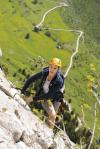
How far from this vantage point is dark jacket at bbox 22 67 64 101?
22578mm

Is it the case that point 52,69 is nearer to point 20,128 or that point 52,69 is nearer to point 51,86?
point 51,86

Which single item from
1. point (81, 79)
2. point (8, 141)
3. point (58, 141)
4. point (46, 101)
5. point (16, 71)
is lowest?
point (81, 79)

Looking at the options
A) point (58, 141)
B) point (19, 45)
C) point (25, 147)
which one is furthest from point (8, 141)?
point (19, 45)

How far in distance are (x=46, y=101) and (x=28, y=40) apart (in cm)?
17595

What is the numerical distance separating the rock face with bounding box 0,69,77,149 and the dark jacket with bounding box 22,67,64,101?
1.08 meters

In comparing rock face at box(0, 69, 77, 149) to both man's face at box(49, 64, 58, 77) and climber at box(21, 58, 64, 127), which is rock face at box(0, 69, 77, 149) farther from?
man's face at box(49, 64, 58, 77)

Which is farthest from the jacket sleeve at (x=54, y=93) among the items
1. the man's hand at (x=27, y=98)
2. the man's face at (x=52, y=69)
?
the man's hand at (x=27, y=98)

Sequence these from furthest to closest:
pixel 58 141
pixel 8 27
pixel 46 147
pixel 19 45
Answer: pixel 8 27, pixel 19 45, pixel 58 141, pixel 46 147

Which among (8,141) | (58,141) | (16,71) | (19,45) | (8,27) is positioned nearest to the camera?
(8,141)

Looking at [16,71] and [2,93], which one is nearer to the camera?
[2,93]

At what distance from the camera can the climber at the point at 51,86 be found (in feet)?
73.3

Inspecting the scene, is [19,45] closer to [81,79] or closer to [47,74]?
[81,79]

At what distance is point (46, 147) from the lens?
22.5m

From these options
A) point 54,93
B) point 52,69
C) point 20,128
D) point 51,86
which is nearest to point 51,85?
point 51,86
